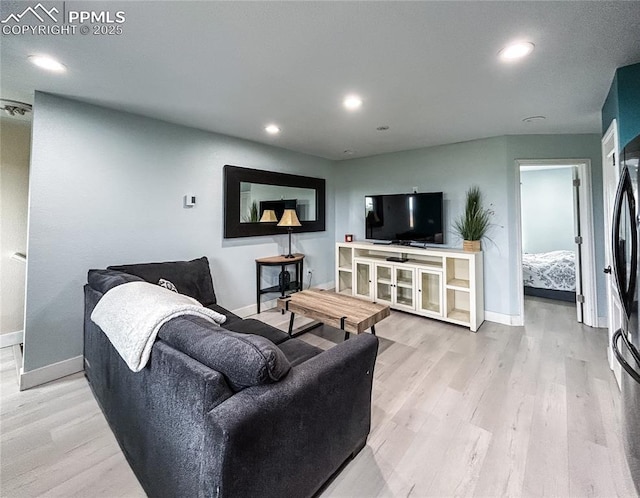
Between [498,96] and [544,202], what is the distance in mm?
4837

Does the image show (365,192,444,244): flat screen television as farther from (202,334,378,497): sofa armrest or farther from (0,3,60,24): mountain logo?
(0,3,60,24): mountain logo

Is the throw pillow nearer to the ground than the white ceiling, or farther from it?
nearer to the ground

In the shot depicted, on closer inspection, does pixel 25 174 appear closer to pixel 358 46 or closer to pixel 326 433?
pixel 358 46

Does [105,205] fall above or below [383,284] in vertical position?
above

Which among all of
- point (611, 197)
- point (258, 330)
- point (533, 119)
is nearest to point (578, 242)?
point (611, 197)

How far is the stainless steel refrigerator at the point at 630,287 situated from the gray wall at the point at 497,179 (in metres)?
2.05

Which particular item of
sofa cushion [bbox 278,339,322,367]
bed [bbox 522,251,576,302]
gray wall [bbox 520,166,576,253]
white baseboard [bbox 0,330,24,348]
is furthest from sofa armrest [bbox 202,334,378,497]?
gray wall [bbox 520,166,576,253]

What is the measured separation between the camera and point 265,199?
3.98 meters

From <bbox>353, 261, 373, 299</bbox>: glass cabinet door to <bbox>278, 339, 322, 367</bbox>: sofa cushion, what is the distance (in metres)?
2.52

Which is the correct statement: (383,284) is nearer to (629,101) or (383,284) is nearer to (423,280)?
(423,280)

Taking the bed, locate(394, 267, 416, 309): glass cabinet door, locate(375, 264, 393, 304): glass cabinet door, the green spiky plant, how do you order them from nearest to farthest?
the green spiky plant < locate(394, 267, 416, 309): glass cabinet door < locate(375, 264, 393, 304): glass cabinet door < the bed

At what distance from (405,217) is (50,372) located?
4.22 metres

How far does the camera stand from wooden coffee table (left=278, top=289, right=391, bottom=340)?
2.42m

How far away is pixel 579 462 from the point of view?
1.50 m
